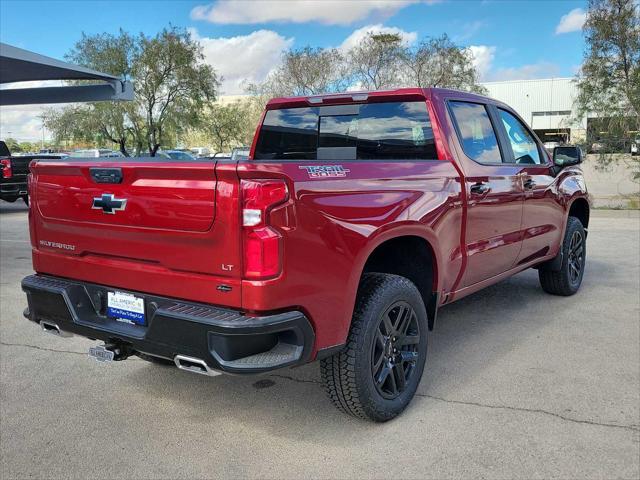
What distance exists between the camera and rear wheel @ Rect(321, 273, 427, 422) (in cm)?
304

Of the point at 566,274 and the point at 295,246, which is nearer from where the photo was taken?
the point at 295,246

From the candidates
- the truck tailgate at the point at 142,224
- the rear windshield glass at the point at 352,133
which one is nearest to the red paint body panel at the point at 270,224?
the truck tailgate at the point at 142,224

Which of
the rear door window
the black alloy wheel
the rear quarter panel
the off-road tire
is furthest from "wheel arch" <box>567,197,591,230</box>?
the black alloy wheel

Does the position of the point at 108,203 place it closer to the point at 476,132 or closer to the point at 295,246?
the point at 295,246

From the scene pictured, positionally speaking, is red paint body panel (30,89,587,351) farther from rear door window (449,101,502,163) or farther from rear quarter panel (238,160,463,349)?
rear door window (449,101,502,163)

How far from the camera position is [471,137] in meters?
4.25

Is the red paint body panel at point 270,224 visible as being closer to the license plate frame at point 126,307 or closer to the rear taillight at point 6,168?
the license plate frame at point 126,307

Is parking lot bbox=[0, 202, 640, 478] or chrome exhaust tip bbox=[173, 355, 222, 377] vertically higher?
chrome exhaust tip bbox=[173, 355, 222, 377]

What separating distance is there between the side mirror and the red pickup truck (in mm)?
1245

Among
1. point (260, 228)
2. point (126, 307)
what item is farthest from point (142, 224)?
point (260, 228)

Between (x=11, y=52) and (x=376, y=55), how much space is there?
72.5ft

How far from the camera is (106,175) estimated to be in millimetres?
2969

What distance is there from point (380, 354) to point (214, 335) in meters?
1.07

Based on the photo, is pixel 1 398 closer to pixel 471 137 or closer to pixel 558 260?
pixel 471 137
